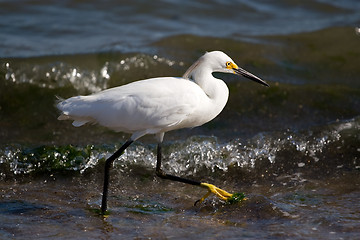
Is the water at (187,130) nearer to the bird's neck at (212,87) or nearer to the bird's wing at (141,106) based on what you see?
the bird's wing at (141,106)

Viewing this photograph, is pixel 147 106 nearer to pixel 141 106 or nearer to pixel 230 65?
pixel 141 106

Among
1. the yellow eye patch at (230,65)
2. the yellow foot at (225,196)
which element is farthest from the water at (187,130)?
the yellow eye patch at (230,65)

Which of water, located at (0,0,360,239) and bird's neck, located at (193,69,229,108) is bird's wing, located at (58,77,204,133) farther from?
water, located at (0,0,360,239)

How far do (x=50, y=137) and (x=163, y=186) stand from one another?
78.7 inches

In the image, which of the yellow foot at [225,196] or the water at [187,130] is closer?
the water at [187,130]

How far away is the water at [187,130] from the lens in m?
4.79

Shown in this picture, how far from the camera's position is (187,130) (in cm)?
734

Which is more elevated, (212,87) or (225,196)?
(212,87)

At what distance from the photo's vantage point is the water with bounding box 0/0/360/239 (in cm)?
479

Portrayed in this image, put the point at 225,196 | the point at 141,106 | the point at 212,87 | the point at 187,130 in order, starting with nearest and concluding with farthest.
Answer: the point at 141,106 → the point at 212,87 → the point at 225,196 → the point at 187,130

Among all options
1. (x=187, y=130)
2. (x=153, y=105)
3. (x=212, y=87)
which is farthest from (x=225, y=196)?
(x=187, y=130)

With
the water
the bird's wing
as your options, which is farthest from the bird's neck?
the water

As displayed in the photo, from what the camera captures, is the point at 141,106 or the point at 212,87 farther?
the point at 212,87

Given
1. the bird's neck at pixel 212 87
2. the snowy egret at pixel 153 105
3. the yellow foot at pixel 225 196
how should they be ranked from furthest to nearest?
the yellow foot at pixel 225 196, the bird's neck at pixel 212 87, the snowy egret at pixel 153 105
